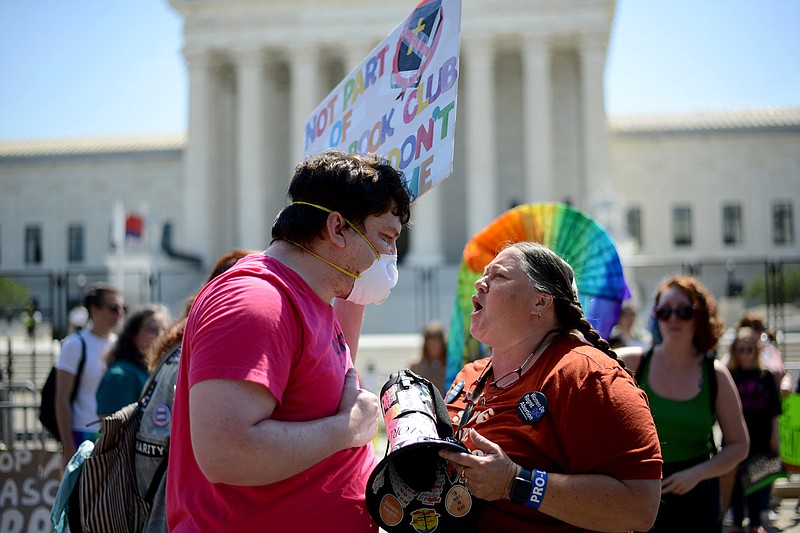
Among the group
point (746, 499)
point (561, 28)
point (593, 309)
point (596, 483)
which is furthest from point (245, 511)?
point (561, 28)

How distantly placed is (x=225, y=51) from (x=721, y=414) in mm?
35625

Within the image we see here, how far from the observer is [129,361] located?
494 centimetres

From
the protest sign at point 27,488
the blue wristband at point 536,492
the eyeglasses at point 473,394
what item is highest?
the eyeglasses at point 473,394

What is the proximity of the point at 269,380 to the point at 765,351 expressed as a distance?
23.0 feet

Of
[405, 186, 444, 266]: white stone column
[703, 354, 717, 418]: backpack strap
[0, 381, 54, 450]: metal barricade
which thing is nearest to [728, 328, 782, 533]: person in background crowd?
[703, 354, 717, 418]: backpack strap

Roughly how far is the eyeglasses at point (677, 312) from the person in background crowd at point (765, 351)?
286 centimetres

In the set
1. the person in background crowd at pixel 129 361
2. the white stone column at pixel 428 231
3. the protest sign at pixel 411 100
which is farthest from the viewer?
the white stone column at pixel 428 231

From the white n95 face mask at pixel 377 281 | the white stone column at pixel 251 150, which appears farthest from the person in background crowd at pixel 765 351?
the white stone column at pixel 251 150

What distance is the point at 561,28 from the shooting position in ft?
113

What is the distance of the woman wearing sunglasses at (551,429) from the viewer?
222 cm

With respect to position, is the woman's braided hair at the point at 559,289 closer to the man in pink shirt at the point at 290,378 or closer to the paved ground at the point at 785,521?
the man in pink shirt at the point at 290,378

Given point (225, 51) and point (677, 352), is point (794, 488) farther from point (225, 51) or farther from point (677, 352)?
point (225, 51)

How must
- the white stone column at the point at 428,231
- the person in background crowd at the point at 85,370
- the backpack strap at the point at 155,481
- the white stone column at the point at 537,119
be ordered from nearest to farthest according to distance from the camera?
the backpack strap at the point at 155,481, the person in background crowd at the point at 85,370, the white stone column at the point at 537,119, the white stone column at the point at 428,231

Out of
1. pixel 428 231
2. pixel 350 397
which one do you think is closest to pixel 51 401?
pixel 350 397
